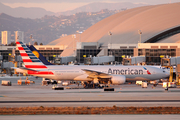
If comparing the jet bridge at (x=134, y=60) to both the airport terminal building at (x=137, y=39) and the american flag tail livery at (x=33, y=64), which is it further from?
the american flag tail livery at (x=33, y=64)

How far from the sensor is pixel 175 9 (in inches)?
4592

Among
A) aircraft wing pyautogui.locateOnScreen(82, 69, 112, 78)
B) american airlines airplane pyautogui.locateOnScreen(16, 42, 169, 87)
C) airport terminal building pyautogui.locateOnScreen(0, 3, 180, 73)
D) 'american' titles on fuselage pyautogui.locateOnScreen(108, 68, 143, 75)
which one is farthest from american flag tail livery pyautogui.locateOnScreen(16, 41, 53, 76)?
airport terminal building pyautogui.locateOnScreen(0, 3, 180, 73)

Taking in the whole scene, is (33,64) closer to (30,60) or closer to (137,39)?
(30,60)

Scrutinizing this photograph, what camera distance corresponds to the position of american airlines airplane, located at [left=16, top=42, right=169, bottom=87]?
5925 centimetres

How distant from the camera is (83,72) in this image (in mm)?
60312

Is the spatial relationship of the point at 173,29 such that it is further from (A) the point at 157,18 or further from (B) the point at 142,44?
(B) the point at 142,44

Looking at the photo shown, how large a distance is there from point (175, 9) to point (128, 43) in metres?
21.0

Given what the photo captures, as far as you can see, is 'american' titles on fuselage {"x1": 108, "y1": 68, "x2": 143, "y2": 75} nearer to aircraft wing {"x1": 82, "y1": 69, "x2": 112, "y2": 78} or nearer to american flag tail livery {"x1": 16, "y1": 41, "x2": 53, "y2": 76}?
aircraft wing {"x1": 82, "y1": 69, "x2": 112, "y2": 78}

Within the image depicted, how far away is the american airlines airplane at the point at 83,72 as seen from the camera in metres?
59.2

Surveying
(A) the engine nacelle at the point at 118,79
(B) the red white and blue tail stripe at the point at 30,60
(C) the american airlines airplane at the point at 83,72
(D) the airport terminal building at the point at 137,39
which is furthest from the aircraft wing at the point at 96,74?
(D) the airport terminal building at the point at 137,39

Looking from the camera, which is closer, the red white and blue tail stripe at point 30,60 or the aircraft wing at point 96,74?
the aircraft wing at point 96,74

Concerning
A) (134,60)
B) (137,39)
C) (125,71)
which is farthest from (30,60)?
(137,39)

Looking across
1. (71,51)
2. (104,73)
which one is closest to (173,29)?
(71,51)
